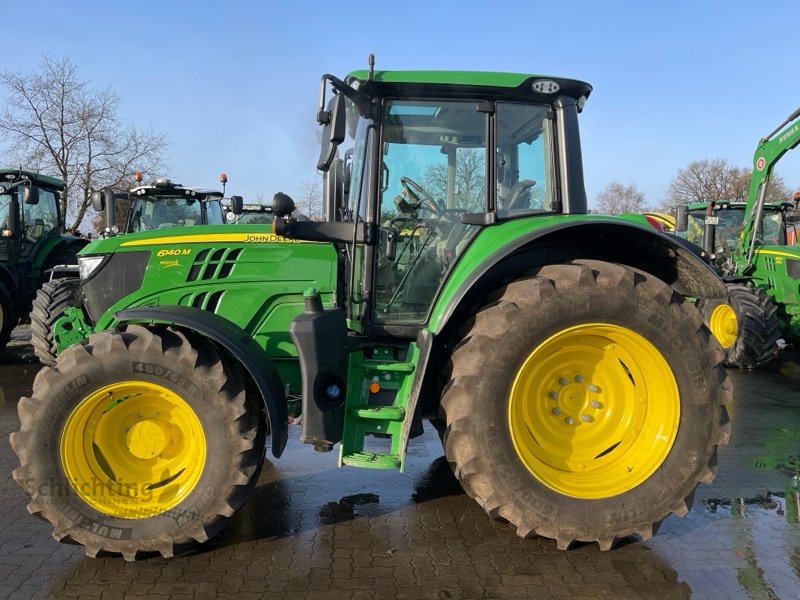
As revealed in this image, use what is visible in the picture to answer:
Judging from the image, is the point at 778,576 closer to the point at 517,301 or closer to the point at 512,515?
the point at 512,515

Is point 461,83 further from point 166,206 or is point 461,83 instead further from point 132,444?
point 166,206

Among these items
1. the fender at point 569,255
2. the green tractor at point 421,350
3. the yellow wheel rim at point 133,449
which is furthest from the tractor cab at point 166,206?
the fender at point 569,255

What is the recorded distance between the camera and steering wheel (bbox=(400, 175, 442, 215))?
11.0 ft

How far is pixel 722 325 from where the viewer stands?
8.23m

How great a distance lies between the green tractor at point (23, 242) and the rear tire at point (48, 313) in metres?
1.83

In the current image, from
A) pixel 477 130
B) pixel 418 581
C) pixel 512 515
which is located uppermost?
pixel 477 130

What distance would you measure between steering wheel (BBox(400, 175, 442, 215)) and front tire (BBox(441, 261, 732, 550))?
26.4 inches

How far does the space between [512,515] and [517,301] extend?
3.39 ft

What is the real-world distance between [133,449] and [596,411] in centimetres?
240

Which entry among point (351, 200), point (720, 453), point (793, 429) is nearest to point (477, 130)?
point (351, 200)

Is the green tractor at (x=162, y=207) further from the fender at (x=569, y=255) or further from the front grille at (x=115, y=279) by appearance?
the fender at (x=569, y=255)

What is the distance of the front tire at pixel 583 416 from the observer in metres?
2.91

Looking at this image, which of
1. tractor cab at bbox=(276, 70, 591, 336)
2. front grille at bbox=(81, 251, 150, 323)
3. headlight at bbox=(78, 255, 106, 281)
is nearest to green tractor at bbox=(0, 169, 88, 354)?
headlight at bbox=(78, 255, 106, 281)

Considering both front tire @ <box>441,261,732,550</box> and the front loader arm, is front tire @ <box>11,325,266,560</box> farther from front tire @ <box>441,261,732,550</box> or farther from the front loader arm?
the front loader arm
